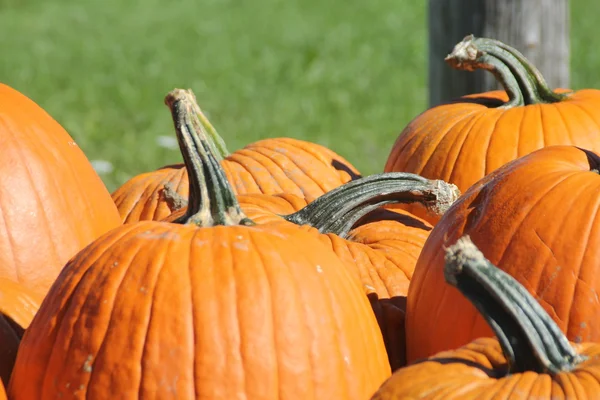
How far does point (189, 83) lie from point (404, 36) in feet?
12.1

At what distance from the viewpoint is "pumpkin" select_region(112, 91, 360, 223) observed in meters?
3.41

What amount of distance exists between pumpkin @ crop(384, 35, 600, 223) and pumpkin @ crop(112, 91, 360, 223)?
0.27 m

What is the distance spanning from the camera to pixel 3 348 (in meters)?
2.31

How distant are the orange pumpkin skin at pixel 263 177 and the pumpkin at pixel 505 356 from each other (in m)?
1.70

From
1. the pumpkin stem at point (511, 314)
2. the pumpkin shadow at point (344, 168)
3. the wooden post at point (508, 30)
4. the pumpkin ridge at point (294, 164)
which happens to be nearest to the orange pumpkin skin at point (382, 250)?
the pumpkin ridge at point (294, 164)

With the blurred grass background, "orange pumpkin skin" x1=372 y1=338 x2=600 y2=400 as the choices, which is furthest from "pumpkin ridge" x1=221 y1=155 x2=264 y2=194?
the blurred grass background

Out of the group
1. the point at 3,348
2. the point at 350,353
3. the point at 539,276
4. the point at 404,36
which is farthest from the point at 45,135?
the point at 404,36

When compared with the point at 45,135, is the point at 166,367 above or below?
below

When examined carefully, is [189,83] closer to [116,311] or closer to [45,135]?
[45,135]

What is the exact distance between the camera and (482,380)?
5.50 ft

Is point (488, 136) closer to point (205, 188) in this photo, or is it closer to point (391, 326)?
point (391, 326)

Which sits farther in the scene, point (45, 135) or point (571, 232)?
point (45, 135)

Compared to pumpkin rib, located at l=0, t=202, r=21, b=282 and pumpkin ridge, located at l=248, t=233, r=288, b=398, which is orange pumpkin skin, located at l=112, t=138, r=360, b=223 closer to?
pumpkin rib, located at l=0, t=202, r=21, b=282

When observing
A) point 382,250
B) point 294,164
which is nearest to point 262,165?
point 294,164
